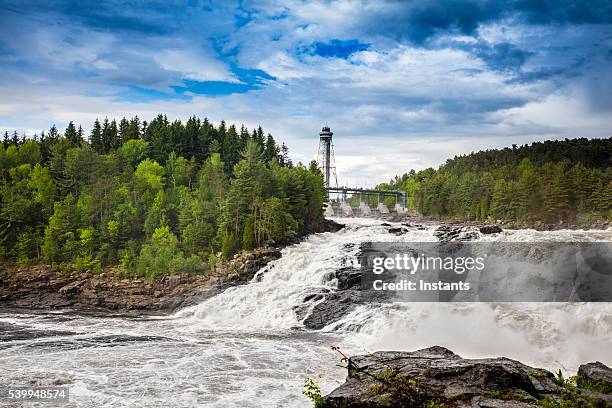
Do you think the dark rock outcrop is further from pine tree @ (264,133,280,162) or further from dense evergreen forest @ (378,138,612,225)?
pine tree @ (264,133,280,162)

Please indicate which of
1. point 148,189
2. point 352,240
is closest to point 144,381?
point 352,240

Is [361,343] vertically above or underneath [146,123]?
underneath

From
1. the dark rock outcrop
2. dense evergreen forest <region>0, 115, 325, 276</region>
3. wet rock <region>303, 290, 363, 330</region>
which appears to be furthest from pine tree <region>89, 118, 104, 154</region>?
wet rock <region>303, 290, 363, 330</region>

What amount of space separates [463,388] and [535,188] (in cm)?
7151

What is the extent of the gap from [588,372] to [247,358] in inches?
614

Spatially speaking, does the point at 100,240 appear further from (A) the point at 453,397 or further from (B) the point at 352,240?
(A) the point at 453,397

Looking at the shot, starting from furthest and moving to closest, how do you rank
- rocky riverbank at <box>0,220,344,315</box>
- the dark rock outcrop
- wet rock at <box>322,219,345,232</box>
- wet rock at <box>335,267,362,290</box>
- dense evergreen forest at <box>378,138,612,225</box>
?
dense evergreen forest at <box>378,138,612,225</box>
wet rock at <box>322,219,345,232</box>
the dark rock outcrop
rocky riverbank at <box>0,220,344,315</box>
wet rock at <box>335,267,362,290</box>

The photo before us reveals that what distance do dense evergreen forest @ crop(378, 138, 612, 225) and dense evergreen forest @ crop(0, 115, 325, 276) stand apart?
1251 inches

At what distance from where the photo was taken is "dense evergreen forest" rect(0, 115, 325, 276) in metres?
51.8

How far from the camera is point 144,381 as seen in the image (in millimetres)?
21109

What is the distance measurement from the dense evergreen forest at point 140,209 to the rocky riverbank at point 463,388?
36.8 metres

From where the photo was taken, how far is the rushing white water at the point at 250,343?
20297 millimetres

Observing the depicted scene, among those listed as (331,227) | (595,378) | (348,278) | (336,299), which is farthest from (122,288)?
(595,378)

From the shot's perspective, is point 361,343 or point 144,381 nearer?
point 144,381
